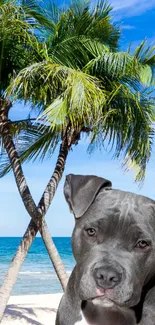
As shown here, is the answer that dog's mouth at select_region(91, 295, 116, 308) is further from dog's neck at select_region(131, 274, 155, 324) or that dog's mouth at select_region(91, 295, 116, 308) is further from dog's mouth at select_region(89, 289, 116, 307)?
dog's neck at select_region(131, 274, 155, 324)

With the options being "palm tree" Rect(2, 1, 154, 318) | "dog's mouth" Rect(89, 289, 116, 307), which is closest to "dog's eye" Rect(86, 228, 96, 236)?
"dog's mouth" Rect(89, 289, 116, 307)

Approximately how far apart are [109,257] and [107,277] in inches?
3.7

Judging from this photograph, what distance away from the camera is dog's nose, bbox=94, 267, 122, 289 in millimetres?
2807

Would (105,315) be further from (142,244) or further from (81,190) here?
(81,190)

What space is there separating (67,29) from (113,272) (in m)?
9.73

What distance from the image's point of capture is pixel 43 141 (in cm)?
1234

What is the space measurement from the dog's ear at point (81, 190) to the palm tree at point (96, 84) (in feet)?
24.8

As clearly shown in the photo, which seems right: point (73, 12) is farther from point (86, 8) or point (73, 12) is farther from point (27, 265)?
point (27, 265)

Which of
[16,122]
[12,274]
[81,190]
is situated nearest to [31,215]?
[12,274]

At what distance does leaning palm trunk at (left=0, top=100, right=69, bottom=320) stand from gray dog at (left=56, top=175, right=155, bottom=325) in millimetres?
8320

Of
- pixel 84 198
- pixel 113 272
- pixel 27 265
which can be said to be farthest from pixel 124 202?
pixel 27 265

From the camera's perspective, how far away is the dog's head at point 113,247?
2.84 meters

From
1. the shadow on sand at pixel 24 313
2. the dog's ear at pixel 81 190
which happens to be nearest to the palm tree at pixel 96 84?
the shadow on sand at pixel 24 313

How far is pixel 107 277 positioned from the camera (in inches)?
111
